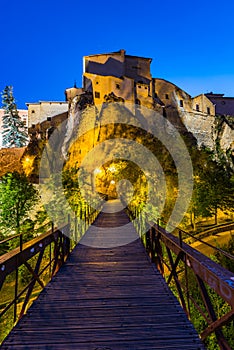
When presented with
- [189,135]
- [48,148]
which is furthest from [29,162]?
[189,135]

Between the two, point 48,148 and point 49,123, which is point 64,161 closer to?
point 48,148

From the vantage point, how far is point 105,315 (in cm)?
338

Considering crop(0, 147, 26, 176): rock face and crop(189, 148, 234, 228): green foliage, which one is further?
crop(0, 147, 26, 176): rock face

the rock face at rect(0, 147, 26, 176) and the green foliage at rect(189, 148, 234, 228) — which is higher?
the rock face at rect(0, 147, 26, 176)

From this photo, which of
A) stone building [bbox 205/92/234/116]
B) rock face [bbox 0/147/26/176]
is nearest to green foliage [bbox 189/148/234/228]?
rock face [bbox 0/147/26/176]

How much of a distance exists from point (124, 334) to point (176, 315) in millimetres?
833

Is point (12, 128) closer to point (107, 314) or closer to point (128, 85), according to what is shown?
point (128, 85)

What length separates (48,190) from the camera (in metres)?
11.6

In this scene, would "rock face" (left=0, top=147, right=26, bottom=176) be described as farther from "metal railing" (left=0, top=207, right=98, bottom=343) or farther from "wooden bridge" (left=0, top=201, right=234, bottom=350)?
"wooden bridge" (left=0, top=201, right=234, bottom=350)

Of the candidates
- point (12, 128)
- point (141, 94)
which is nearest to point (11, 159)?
point (12, 128)

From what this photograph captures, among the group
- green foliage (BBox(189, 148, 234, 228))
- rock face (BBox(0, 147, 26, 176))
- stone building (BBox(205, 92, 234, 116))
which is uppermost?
stone building (BBox(205, 92, 234, 116))

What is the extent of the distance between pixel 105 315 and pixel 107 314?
4 cm

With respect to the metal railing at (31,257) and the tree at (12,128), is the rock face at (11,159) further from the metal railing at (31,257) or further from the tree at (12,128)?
the metal railing at (31,257)

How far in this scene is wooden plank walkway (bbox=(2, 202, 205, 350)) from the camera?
270cm
